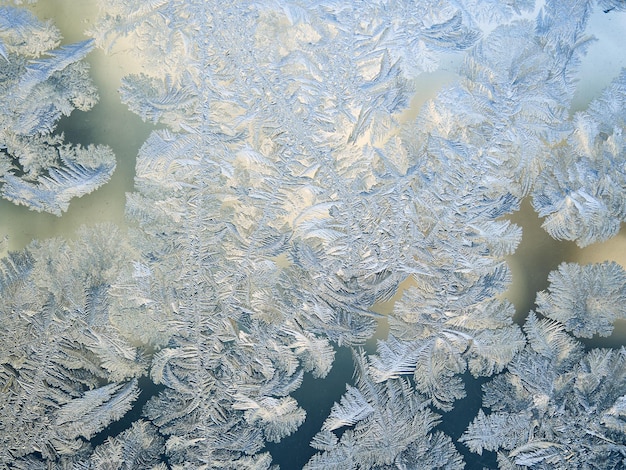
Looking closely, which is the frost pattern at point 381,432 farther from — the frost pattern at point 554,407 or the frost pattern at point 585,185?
the frost pattern at point 585,185

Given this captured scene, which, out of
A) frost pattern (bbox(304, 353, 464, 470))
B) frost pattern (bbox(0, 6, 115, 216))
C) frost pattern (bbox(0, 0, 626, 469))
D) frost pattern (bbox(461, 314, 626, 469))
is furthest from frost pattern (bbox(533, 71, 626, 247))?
frost pattern (bbox(0, 6, 115, 216))

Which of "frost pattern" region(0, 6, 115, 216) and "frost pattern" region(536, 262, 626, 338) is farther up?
"frost pattern" region(0, 6, 115, 216)

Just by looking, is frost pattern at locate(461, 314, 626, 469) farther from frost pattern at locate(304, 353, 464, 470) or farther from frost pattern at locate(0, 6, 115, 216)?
frost pattern at locate(0, 6, 115, 216)

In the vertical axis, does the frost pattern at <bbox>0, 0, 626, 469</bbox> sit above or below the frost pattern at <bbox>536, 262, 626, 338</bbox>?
above

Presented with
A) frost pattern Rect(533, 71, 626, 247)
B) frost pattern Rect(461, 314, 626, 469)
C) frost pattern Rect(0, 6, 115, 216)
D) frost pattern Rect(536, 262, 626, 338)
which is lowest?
frost pattern Rect(461, 314, 626, 469)

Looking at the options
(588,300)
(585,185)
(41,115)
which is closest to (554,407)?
(588,300)

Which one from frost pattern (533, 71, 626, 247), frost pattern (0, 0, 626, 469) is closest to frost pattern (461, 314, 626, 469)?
frost pattern (0, 0, 626, 469)

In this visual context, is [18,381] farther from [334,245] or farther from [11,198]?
[334,245]

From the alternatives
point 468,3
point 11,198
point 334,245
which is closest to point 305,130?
point 334,245

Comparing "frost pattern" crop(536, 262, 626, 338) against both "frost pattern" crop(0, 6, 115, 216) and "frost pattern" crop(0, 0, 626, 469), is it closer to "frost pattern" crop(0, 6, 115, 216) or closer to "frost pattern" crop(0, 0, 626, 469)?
"frost pattern" crop(0, 0, 626, 469)
